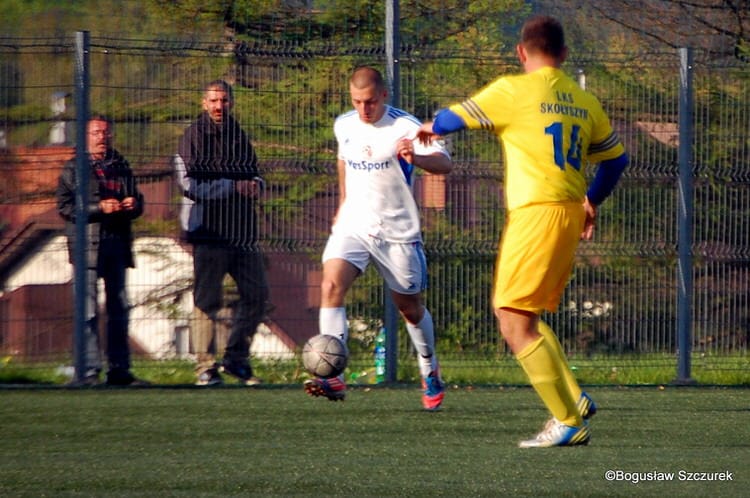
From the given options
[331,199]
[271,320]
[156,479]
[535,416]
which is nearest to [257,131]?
[331,199]

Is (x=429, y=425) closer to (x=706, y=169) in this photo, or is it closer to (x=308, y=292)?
(x=308, y=292)

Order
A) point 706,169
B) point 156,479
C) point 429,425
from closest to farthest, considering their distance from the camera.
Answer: point 156,479 → point 429,425 → point 706,169

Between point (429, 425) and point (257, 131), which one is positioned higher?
point (257, 131)

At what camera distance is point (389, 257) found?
8.32 meters

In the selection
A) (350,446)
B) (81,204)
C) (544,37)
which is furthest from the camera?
(81,204)

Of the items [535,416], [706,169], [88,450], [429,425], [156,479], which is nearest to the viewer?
[156,479]

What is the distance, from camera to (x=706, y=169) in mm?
10906

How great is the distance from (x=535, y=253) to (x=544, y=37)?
104 centimetres

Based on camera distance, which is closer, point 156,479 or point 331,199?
point 156,479

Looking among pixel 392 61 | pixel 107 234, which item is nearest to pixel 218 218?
pixel 107 234

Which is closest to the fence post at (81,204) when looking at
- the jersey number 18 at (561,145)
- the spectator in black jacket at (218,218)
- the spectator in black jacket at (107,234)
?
the spectator in black jacket at (107,234)

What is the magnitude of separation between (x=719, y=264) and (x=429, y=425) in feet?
14.0

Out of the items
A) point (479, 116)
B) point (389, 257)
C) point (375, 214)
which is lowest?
point (389, 257)

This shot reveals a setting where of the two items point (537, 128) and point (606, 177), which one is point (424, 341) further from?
point (537, 128)
